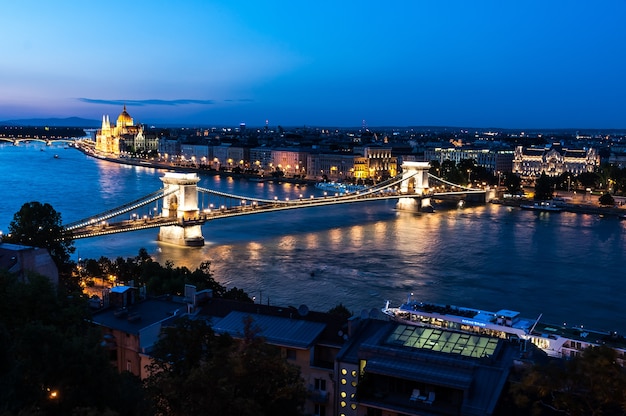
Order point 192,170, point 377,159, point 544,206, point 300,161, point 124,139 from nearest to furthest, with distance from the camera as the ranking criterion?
point 544,206
point 377,159
point 300,161
point 192,170
point 124,139

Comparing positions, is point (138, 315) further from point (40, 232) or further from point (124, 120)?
point (124, 120)

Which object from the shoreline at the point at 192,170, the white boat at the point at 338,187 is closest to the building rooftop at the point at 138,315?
the white boat at the point at 338,187

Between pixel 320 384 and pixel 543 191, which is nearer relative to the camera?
pixel 320 384

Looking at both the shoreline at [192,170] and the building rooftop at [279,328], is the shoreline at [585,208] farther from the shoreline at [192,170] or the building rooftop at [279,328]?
the building rooftop at [279,328]

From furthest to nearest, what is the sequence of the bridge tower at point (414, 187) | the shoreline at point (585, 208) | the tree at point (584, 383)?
1. the bridge tower at point (414, 187)
2. the shoreline at point (585, 208)
3. the tree at point (584, 383)

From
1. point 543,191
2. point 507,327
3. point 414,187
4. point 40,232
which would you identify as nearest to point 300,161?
point 414,187

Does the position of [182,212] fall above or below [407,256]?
above

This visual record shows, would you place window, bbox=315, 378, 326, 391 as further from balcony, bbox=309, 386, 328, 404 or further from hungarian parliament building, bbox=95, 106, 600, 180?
hungarian parliament building, bbox=95, 106, 600, 180
